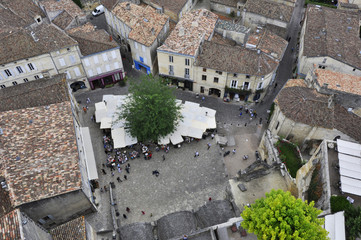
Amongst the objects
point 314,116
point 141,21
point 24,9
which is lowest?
point 314,116

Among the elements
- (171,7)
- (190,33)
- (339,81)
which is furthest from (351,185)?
(171,7)

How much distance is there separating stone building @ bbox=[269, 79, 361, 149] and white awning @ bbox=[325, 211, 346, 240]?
46.7 feet

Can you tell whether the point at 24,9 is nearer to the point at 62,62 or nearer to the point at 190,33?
the point at 62,62

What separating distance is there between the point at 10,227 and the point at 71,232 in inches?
252

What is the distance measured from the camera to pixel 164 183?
37188 mm

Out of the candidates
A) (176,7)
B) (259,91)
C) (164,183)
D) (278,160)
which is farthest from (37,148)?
(176,7)

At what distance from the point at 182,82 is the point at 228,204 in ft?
84.1

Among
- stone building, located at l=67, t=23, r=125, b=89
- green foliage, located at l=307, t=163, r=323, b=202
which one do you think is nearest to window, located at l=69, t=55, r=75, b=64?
stone building, located at l=67, t=23, r=125, b=89

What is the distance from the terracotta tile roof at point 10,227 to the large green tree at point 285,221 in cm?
1813

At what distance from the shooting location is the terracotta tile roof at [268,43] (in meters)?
45.8

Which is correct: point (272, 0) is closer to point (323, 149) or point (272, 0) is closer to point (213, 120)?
point (213, 120)

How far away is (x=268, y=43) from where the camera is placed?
46.9m

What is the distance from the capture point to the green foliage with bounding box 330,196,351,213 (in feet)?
78.3

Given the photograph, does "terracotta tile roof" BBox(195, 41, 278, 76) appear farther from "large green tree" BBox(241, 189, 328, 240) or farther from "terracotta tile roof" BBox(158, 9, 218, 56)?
"large green tree" BBox(241, 189, 328, 240)
